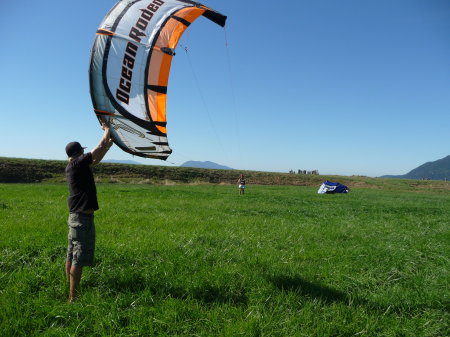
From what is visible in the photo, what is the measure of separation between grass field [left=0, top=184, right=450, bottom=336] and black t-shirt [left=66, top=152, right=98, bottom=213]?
53.5 inches

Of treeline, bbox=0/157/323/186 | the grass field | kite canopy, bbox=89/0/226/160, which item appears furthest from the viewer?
treeline, bbox=0/157/323/186

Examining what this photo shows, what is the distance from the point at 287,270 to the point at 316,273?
0.55 m

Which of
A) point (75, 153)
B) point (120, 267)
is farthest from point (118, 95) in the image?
point (120, 267)

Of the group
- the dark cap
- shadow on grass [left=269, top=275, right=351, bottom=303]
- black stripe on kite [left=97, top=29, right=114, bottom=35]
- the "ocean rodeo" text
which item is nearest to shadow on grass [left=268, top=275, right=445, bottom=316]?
shadow on grass [left=269, top=275, right=351, bottom=303]

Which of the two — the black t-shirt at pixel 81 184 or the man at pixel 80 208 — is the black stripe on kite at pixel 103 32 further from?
the black t-shirt at pixel 81 184

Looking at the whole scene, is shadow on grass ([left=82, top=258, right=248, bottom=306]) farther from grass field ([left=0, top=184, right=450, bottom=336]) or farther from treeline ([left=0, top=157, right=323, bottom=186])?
treeline ([left=0, top=157, right=323, bottom=186])

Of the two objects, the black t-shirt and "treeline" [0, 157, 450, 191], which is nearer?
the black t-shirt

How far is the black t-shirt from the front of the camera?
4785 mm

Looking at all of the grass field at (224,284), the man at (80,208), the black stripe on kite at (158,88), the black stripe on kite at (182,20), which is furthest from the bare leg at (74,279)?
the black stripe on kite at (182,20)

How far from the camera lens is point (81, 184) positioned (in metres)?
4.86

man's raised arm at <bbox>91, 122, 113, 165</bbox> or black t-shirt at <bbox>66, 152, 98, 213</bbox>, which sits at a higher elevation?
man's raised arm at <bbox>91, 122, 113, 165</bbox>

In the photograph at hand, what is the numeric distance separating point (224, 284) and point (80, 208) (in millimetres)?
2636

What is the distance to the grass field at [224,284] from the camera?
13.5 feet

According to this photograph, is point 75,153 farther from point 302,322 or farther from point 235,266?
point 302,322
